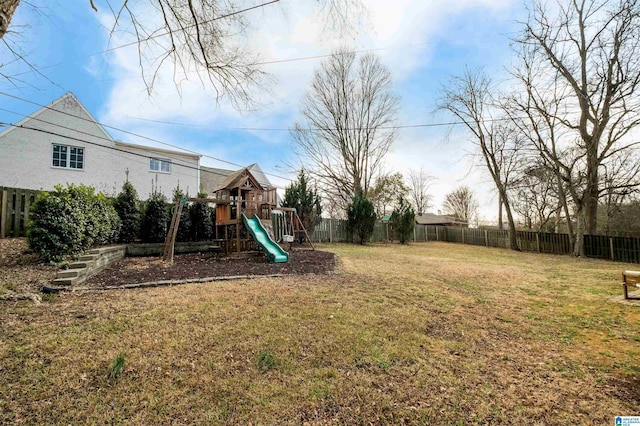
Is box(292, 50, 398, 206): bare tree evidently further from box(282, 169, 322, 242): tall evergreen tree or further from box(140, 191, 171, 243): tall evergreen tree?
box(140, 191, 171, 243): tall evergreen tree

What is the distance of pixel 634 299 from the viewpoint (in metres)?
4.99

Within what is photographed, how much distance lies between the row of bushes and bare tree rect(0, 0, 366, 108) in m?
3.90

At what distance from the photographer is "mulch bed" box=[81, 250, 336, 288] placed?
5.36m

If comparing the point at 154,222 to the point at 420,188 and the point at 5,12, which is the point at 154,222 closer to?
the point at 5,12

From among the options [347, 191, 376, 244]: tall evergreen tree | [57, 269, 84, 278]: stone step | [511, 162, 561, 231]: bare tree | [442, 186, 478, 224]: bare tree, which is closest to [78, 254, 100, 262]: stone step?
[57, 269, 84, 278]: stone step

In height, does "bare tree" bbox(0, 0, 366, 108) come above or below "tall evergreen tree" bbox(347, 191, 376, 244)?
above

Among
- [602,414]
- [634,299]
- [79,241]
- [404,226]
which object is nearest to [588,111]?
[404,226]

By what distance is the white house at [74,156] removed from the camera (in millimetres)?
13742

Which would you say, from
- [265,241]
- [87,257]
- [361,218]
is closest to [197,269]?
[87,257]

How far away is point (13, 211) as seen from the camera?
7809 millimetres

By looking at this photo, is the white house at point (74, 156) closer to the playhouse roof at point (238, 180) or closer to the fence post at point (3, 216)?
the fence post at point (3, 216)

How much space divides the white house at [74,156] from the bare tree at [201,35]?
37.6 feet

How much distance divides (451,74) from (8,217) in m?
22.6

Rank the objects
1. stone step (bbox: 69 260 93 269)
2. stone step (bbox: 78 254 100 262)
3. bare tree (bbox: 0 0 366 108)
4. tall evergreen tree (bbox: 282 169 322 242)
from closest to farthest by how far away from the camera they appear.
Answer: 1. bare tree (bbox: 0 0 366 108)
2. stone step (bbox: 69 260 93 269)
3. stone step (bbox: 78 254 100 262)
4. tall evergreen tree (bbox: 282 169 322 242)
